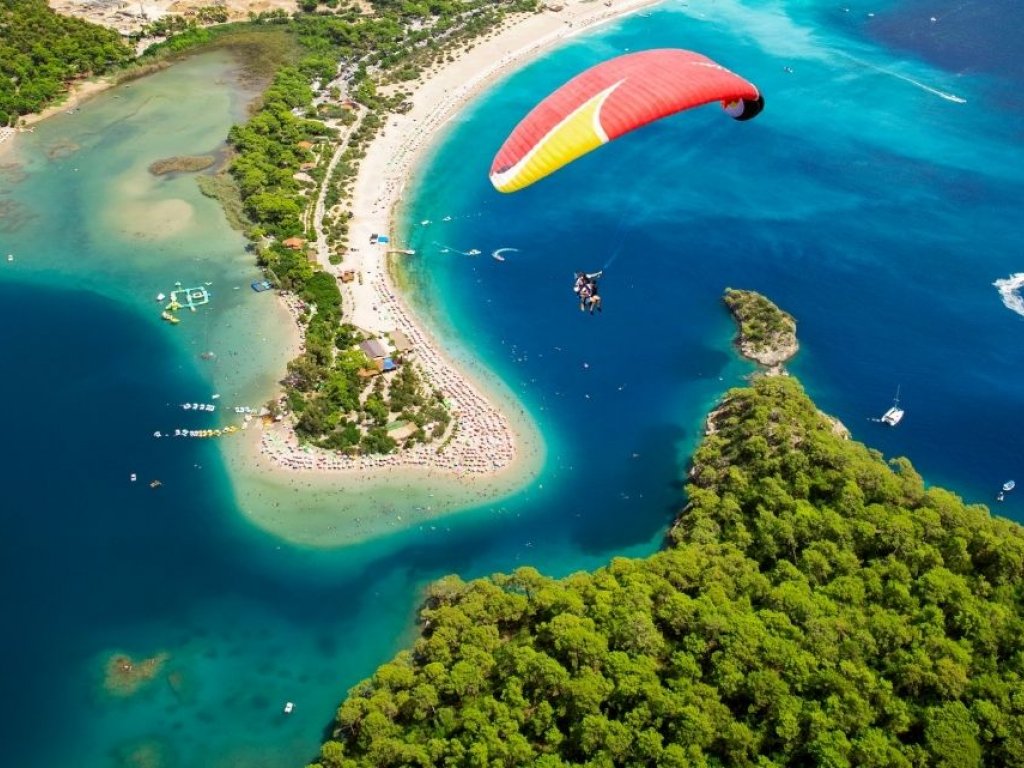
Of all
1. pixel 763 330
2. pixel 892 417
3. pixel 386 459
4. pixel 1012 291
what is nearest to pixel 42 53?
pixel 386 459

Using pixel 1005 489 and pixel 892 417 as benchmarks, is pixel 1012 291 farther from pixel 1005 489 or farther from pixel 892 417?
pixel 1005 489

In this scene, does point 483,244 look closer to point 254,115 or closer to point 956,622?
point 254,115

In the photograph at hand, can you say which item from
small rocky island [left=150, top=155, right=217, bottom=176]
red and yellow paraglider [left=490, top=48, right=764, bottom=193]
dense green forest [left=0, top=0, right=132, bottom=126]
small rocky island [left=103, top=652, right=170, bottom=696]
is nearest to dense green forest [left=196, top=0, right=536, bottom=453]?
small rocky island [left=150, top=155, right=217, bottom=176]

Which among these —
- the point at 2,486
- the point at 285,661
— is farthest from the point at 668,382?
Answer: the point at 2,486

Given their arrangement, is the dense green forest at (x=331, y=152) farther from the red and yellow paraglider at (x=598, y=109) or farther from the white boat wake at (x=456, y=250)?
the red and yellow paraglider at (x=598, y=109)

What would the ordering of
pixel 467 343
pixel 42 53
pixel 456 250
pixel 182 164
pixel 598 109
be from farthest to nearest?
1. pixel 42 53
2. pixel 182 164
3. pixel 456 250
4. pixel 467 343
5. pixel 598 109

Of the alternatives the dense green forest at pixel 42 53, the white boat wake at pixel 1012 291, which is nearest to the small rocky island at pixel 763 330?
the white boat wake at pixel 1012 291
